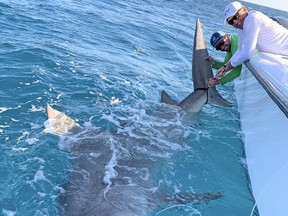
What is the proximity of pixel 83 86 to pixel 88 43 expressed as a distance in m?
5.08

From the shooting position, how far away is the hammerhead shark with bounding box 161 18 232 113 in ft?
29.3

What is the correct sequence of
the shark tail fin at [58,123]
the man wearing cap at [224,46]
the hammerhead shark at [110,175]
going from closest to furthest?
the hammerhead shark at [110,175] < the shark tail fin at [58,123] < the man wearing cap at [224,46]

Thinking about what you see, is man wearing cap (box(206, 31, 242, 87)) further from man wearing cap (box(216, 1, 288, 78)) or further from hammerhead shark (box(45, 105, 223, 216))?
hammerhead shark (box(45, 105, 223, 216))

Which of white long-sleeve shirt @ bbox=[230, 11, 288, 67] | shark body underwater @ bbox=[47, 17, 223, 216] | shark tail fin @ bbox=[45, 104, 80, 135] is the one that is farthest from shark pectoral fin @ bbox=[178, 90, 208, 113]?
shark tail fin @ bbox=[45, 104, 80, 135]

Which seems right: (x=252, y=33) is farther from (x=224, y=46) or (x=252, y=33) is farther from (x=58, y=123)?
(x=58, y=123)

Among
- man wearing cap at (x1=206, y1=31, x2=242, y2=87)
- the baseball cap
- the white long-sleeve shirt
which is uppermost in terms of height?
the baseball cap

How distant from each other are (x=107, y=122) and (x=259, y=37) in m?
3.83

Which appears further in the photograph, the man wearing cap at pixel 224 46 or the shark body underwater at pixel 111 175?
the man wearing cap at pixel 224 46

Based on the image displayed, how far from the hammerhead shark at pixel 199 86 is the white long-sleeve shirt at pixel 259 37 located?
0.95 metres

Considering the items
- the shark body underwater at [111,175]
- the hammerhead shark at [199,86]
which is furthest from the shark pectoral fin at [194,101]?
the shark body underwater at [111,175]

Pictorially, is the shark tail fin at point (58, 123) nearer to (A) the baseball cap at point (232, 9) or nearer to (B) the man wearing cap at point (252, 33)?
(B) the man wearing cap at point (252, 33)

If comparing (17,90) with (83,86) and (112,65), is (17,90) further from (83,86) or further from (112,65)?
(112,65)

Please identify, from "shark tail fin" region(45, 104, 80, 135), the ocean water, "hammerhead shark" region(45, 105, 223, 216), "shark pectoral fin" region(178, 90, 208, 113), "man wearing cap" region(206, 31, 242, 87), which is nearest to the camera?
"hammerhead shark" region(45, 105, 223, 216)

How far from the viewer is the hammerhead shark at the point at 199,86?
8.92 m
